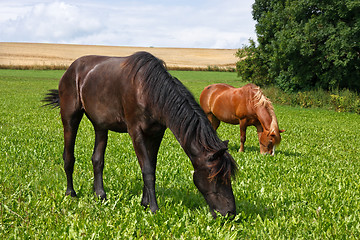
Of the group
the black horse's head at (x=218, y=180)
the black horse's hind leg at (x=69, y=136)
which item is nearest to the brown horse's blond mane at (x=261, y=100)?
the black horse's hind leg at (x=69, y=136)

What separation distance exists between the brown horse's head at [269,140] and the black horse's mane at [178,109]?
5145 mm

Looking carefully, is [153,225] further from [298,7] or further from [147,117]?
[298,7]

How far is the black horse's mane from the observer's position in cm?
412

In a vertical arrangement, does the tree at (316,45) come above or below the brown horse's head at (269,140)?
above

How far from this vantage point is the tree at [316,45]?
23.9 metres

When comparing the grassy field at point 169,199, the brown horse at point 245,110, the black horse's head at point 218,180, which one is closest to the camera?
the black horse's head at point 218,180

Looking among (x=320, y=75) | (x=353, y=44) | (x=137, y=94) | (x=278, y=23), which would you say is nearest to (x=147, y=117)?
(x=137, y=94)

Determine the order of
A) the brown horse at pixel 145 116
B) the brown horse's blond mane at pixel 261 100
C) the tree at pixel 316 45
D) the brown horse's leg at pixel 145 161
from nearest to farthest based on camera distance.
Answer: the brown horse at pixel 145 116, the brown horse's leg at pixel 145 161, the brown horse's blond mane at pixel 261 100, the tree at pixel 316 45

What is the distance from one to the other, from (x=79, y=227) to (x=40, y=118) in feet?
43.4

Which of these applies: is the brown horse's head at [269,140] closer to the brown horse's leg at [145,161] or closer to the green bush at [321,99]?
the brown horse's leg at [145,161]

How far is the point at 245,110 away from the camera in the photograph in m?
10.4

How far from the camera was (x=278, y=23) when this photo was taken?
3078 centimetres

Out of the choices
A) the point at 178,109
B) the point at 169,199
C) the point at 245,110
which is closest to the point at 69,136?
the point at 169,199

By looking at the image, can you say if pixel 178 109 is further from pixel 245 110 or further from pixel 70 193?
pixel 245 110
